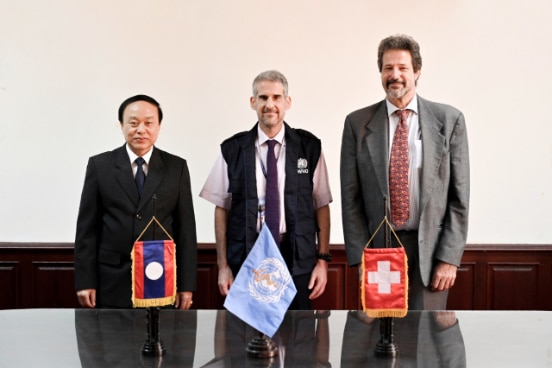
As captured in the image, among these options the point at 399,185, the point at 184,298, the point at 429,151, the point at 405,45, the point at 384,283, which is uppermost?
the point at 405,45

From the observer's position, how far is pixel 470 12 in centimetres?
448

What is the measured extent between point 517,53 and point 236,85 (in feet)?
5.80

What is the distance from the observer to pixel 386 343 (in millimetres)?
2178

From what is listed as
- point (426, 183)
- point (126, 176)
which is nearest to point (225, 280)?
point (126, 176)

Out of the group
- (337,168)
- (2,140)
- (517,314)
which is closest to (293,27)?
(337,168)

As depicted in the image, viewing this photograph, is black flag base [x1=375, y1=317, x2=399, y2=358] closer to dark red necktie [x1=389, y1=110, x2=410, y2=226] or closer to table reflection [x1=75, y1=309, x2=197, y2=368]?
table reflection [x1=75, y1=309, x2=197, y2=368]

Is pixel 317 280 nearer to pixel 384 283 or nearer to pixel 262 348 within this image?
pixel 384 283

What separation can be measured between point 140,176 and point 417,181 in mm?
1254

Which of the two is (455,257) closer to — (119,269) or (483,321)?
(483,321)

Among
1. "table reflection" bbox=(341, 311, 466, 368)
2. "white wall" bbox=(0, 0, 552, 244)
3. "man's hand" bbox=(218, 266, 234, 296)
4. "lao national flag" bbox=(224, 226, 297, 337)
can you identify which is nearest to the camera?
"table reflection" bbox=(341, 311, 466, 368)

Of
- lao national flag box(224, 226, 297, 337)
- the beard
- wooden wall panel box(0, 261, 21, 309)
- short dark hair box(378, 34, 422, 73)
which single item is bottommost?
wooden wall panel box(0, 261, 21, 309)

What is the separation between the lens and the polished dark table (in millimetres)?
2096

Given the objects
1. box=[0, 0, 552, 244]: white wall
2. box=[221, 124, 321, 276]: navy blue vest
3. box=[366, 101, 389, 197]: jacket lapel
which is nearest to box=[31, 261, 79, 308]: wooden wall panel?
box=[0, 0, 552, 244]: white wall

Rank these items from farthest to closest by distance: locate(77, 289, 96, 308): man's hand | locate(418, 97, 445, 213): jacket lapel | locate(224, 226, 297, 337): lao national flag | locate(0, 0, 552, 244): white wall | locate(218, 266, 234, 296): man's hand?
locate(0, 0, 552, 244): white wall, locate(218, 266, 234, 296): man's hand, locate(77, 289, 96, 308): man's hand, locate(418, 97, 445, 213): jacket lapel, locate(224, 226, 297, 337): lao national flag
